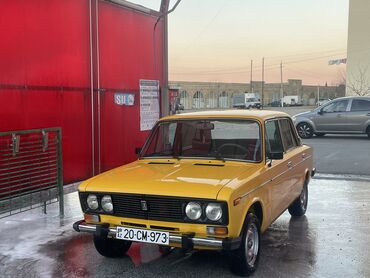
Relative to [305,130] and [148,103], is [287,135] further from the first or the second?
[305,130]

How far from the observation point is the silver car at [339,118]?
18469 millimetres

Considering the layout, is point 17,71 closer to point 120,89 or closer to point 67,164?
point 67,164

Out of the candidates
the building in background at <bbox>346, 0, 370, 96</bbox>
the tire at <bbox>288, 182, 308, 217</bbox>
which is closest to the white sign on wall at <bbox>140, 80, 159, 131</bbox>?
the tire at <bbox>288, 182, 308, 217</bbox>

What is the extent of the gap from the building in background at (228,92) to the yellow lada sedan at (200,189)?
6901 cm

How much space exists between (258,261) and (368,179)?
20.2ft

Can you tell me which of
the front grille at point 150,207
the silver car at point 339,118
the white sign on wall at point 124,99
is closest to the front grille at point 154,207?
the front grille at point 150,207

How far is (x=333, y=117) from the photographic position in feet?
62.3

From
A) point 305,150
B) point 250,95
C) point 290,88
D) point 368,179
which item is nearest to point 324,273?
point 305,150

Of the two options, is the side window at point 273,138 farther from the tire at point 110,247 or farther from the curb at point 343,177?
the curb at point 343,177

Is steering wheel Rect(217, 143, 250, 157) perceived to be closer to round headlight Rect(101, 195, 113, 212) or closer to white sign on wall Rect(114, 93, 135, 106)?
round headlight Rect(101, 195, 113, 212)

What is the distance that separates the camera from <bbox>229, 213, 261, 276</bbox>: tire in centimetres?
449

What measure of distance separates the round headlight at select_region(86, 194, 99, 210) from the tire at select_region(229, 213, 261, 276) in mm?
1437

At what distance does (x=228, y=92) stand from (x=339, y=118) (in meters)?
74.1

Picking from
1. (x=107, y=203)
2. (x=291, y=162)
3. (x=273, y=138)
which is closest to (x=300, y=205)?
(x=291, y=162)
